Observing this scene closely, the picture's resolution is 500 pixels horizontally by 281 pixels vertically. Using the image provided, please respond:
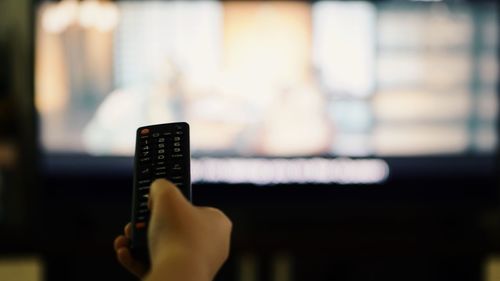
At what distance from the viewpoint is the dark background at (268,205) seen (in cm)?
180

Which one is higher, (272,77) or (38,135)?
(272,77)

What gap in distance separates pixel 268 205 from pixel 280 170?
0.09 metres

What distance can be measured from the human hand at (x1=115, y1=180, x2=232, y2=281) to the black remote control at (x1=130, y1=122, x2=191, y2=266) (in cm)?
5

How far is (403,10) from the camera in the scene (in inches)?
73.7

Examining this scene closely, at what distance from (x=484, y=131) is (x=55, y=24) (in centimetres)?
107

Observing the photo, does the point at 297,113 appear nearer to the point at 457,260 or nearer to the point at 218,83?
the point at 218,83

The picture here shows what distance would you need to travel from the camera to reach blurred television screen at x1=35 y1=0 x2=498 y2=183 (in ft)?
5.95

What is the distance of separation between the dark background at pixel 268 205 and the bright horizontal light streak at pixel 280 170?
2 cm

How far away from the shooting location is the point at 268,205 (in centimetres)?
184

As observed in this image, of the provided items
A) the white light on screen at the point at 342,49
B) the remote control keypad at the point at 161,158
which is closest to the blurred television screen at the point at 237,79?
the white light on screen at the point at 342,49

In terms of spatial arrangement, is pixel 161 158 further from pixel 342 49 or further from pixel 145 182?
pixel 342 49

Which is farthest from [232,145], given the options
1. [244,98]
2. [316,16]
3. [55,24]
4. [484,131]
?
[484,131]

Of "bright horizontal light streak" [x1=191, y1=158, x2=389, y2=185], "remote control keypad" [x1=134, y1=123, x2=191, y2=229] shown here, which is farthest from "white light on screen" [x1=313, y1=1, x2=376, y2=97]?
"remote control keypad" [x1=134, y1=123, x2=191, y2=229]

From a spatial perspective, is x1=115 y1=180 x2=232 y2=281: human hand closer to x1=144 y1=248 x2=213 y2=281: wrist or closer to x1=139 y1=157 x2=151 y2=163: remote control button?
x1=144 y1=248 x2=213 y2=281: wrist
